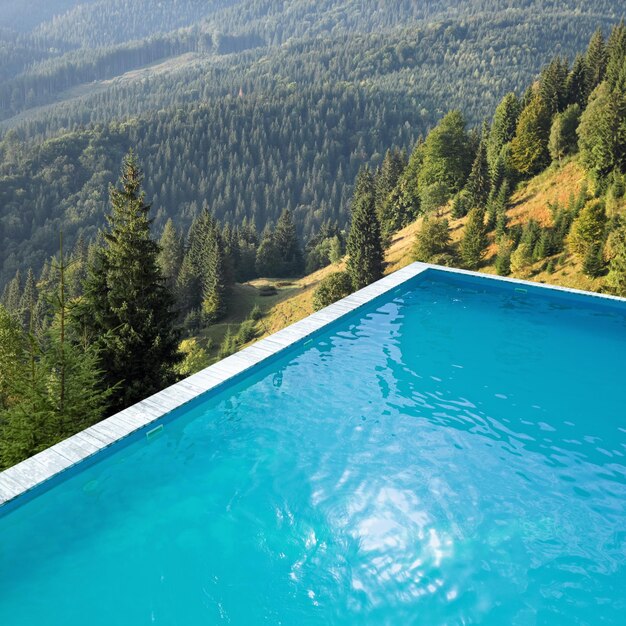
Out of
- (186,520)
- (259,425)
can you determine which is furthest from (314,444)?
(186,520)

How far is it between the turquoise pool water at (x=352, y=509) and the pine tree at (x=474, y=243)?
33.5 meters

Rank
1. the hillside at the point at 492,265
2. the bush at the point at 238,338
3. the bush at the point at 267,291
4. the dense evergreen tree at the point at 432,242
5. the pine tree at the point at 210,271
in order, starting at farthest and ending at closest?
the bush at the point at 267,291
the pine tree at the point at 210,271
the bush at the point at 238,338
the dense evergreen tree at the point at 432,242
the hillside at the point at 492,265

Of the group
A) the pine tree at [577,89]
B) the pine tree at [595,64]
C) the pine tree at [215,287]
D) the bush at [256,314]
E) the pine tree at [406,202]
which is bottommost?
the bush at [256,314]

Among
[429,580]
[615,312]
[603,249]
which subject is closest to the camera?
[429,580]

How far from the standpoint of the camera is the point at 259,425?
11938mm

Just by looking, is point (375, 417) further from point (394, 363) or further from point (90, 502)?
point (90, 502)

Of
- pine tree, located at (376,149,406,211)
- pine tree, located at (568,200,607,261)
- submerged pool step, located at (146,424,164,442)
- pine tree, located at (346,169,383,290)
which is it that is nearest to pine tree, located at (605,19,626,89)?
pine tree, located at (568,200,607,261)

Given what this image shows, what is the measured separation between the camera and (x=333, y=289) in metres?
58.4

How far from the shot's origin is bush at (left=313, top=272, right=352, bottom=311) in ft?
191

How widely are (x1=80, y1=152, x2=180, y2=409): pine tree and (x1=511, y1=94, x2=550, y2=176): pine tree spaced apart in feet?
138

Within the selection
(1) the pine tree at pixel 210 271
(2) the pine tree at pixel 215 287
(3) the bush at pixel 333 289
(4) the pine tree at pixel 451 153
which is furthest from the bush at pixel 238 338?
(4) the pine tree at pixel 451 153

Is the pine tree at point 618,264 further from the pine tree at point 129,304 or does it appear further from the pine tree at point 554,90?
the pine tree at point 129,304

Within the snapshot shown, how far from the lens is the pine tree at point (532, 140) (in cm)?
5175

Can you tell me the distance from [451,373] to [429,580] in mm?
6603
